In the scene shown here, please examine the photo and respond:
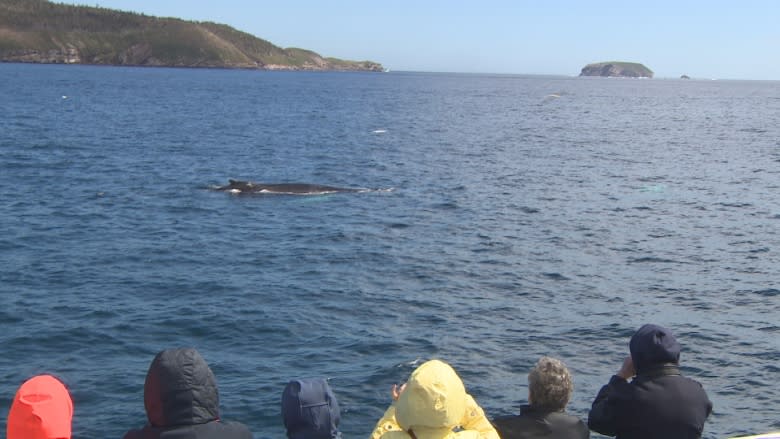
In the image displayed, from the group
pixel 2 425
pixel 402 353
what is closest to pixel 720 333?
pixel 402 353

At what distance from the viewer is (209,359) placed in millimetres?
17688

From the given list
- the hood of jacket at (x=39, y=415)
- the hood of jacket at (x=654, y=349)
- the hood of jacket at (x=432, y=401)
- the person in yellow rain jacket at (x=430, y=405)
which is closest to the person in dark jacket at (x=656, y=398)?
the hood of jacket at (x=654, y=349)

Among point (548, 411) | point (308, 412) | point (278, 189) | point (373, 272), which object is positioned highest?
Result: point (308, 412)

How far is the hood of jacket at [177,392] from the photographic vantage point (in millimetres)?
5855

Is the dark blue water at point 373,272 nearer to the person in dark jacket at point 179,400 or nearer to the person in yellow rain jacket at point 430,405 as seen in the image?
the person in yellow rain jacket at point 430,405

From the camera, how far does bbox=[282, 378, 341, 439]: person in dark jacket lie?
21.0 ft

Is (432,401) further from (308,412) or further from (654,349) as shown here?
(654,349)

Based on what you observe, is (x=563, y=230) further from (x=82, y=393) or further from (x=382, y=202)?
(x=82, y=393)

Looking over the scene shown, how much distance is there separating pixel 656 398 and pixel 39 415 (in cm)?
481

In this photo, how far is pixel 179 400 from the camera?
231 inches

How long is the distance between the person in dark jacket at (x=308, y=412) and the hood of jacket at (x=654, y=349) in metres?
2.74

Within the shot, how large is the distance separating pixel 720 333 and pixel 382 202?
1913 cm

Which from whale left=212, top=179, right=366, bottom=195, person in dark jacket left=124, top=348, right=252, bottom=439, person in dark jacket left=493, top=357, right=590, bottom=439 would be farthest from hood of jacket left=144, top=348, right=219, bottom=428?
whale left=212, top=179, right=366, bottom=195

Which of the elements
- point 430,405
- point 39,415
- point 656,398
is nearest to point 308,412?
point 430,405
